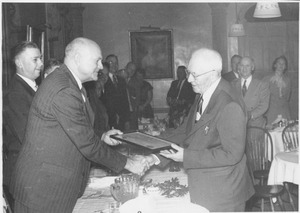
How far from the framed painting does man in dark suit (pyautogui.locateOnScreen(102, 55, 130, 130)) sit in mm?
3166

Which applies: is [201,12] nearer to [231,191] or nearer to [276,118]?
[276,118]

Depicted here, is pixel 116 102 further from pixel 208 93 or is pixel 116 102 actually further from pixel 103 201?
pixel 103 201

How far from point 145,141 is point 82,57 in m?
0.64

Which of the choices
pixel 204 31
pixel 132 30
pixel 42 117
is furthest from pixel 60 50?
pixel 42 117

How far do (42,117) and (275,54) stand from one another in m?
8.11

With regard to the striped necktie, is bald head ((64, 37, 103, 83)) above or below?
above

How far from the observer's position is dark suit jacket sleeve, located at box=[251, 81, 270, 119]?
16.4 ft

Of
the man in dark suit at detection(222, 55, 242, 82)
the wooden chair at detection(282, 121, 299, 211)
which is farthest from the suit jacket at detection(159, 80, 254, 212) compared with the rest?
the man in dark suit at detection(222, 55, 242, 82)

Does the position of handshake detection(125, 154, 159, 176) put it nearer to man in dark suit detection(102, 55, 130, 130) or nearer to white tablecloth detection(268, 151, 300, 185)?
white tablecloth detection(268, 151, 300, 185)

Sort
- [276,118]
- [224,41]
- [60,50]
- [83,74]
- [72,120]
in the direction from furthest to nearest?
[224,41]
[60,50]
[276,118]
[83,74]
[72,120]

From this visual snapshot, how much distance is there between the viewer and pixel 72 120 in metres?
2.09

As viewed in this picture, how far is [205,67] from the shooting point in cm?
217

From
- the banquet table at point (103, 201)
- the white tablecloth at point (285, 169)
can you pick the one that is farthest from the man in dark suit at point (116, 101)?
the banquet table at point (103, 201)

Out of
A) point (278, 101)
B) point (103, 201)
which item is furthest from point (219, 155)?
point (278, 101)
